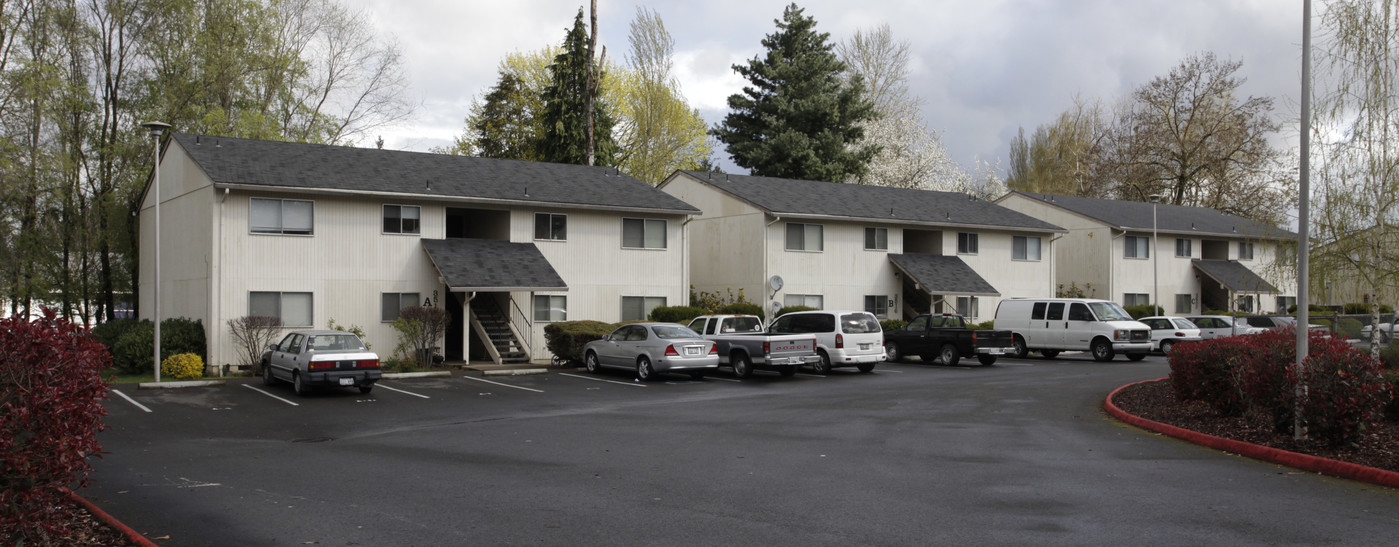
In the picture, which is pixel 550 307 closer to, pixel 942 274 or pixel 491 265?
pixel 491 265

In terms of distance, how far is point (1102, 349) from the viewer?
31047 millimetres

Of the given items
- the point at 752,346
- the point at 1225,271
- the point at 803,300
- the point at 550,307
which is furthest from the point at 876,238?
the point at 1225,271

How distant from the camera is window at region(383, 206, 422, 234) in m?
28.7

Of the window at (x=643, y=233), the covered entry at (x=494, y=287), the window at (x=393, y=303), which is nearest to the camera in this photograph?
the covered entry at (x=494, y=287)

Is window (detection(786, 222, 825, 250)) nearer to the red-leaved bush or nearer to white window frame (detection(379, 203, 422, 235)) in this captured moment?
white window frame (detection(379, 203, 422, 235))

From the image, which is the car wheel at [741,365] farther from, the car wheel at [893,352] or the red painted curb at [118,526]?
the red painted curb at [118,526]

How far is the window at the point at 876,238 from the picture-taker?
38.4m

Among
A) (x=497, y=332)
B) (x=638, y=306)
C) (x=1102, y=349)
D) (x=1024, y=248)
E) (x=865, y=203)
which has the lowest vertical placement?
(x=1102, y=349)

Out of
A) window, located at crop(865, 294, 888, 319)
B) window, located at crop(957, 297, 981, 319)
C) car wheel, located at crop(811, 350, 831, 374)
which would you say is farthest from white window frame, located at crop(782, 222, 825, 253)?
car wheel, located at crop(811, 350, 831, 374)

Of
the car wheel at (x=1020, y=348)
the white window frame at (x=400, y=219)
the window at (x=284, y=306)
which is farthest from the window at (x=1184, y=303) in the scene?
the window at (x=284, y=306)

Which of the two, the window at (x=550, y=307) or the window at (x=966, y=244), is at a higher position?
the window at (x=966, y=244)

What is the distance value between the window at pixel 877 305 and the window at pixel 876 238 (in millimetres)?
1915

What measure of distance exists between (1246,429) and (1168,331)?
21.9 metres

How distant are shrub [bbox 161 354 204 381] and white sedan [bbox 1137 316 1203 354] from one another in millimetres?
28997
